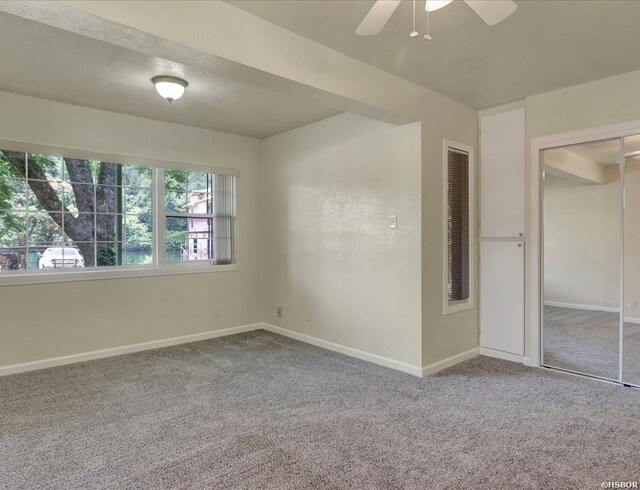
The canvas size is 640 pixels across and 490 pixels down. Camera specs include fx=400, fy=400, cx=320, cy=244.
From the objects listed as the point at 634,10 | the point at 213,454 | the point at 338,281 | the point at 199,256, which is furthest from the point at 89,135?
the point at 634,10

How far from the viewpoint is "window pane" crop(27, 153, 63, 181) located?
3.89m

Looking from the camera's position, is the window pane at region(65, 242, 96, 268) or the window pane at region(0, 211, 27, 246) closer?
the window pane at region(0, 211, 27, 246)

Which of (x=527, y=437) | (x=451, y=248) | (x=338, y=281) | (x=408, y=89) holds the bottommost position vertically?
(x=527, y=437)

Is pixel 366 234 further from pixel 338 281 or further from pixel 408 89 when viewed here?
pixel 408 89

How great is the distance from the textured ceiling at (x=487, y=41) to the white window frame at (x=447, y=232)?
2.02 feet

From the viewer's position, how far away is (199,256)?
16.5 ft

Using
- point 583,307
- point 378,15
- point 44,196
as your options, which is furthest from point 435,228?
point 44,196

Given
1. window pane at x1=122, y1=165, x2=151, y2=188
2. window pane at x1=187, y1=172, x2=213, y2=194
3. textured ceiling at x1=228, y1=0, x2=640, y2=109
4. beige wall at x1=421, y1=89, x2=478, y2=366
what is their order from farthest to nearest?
window pane at x1=187, y1=172, x2=213, y2=194 < window pane at x1=122, y1=165, x2=151, y2=188 < beige wall at x1=421, y1=89, x2=478, y2=366 < textured ceiling at x1=228, y1=0, x2=640, y2=109

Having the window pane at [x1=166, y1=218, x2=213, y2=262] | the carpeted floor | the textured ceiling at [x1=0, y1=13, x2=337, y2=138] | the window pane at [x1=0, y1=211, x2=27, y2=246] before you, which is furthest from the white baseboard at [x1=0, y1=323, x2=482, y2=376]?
the textured ceiling at [x1=0, y1=13, x2=337, y2=138]

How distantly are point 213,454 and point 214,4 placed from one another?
2.54 metres

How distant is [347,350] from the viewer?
425 cm

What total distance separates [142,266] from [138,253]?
0.51ft

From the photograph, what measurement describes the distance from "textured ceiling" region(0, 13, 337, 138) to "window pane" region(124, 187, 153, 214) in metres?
0.83

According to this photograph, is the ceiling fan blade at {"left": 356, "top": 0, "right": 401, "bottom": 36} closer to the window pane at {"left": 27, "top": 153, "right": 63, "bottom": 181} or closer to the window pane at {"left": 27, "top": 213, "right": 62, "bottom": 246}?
the window pane at {"left": 27, "top": 153, "right": 63, "bottom": 181}
